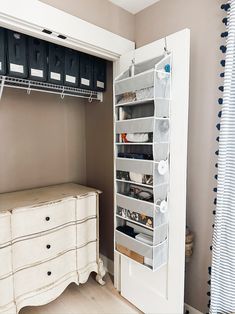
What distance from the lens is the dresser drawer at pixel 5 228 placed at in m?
1.37

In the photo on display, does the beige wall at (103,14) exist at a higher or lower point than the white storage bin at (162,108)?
higher

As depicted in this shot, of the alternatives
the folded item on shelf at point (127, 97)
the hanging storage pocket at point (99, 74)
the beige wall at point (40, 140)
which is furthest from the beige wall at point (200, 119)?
the beige wall at point (40, 140)

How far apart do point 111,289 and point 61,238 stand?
716 millimetres

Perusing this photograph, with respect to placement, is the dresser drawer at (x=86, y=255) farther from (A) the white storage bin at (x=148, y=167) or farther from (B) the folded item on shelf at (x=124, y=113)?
(B) the folded item on shelf at (x=124, y=113)

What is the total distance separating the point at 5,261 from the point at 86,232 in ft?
2.11

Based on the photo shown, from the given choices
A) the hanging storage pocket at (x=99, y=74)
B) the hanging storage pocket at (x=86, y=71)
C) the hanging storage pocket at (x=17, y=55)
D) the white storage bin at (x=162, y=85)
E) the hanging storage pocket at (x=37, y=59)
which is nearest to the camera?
the white storage bin at (x=162, y=85)

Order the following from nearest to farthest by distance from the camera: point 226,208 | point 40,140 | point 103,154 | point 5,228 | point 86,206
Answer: point 226,208
point 5,228
point 86,206
point 40,140
point 103,154

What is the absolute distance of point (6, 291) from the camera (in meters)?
1.40

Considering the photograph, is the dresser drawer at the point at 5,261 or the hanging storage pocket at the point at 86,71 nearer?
the dresser drawer at the point at 5,261

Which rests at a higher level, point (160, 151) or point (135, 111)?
point (135, 111)

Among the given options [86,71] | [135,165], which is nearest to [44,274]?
[135,165]

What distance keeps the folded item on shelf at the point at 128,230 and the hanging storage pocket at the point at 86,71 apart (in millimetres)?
1212

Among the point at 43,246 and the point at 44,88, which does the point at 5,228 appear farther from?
the point at 44,88

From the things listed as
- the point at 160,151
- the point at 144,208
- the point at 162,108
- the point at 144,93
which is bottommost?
the point at 144,208
